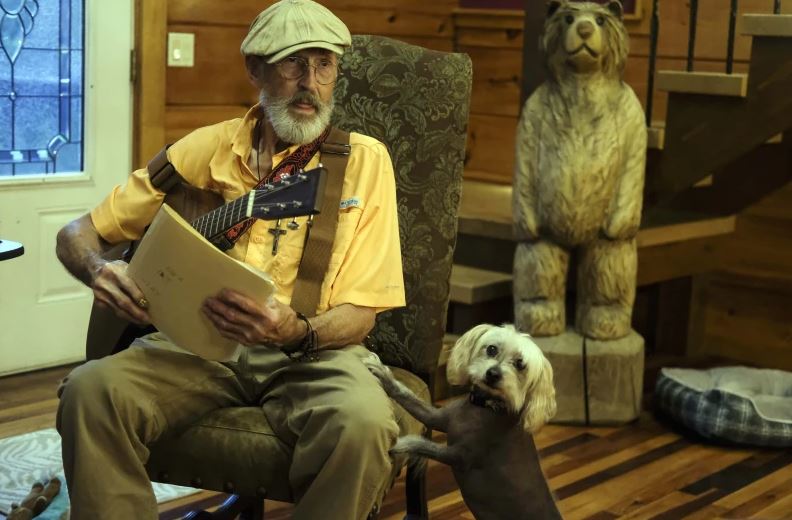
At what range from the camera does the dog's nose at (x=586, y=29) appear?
3.30 m

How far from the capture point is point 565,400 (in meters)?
3.58

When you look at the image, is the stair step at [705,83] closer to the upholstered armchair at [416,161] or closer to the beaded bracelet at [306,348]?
the upholstered armchair at [416,161]

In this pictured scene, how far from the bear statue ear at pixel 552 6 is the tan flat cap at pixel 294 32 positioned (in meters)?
1.33

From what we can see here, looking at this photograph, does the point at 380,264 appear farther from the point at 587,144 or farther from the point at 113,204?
the point at 587,144

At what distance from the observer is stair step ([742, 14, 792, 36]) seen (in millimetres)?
3547

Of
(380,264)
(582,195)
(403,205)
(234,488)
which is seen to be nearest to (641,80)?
(582,195)

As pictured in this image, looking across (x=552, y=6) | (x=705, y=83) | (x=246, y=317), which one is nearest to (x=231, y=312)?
(x=246, y=317)

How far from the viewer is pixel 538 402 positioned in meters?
2.21

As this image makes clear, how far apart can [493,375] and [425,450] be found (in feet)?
0.63

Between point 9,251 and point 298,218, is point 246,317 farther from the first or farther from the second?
point 9,251

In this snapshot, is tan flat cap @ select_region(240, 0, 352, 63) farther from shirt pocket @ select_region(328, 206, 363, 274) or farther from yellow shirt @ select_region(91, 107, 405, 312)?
shirt pocket @ select_region(328, 206, 363, 274)

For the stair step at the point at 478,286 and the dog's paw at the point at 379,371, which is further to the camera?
the stair step at the point at 478,286

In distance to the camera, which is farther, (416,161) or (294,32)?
(416,161)

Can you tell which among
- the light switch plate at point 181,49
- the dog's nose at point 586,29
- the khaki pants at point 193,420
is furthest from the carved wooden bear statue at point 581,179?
the khaki pants at point 193,420
